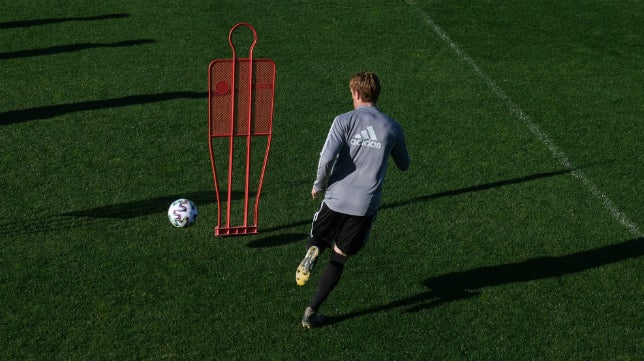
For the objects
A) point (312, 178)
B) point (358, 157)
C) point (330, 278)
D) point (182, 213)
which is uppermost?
point (358, 157)

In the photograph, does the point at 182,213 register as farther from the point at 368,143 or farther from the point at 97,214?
the point at 368,143

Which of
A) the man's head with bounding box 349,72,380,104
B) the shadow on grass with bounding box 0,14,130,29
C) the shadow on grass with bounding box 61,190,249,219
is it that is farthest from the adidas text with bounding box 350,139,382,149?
the shadow on grass with bounding box 0,14,130,29

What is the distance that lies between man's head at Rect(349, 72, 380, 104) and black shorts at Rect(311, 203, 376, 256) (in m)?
1.04

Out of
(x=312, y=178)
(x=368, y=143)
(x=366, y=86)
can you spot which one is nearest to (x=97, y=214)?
(x=312, y=178)

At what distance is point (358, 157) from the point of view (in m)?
7.30

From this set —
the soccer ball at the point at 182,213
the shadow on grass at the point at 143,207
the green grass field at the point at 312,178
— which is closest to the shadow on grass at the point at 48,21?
the green grass field at the point at 312,178

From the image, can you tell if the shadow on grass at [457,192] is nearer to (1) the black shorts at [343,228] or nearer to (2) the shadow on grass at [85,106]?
(1) the black shorts at [343,228]

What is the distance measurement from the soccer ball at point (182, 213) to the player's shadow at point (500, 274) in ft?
6.72

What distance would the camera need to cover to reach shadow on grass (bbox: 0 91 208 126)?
38.7 feet

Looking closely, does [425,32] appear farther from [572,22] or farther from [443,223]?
[443,223]

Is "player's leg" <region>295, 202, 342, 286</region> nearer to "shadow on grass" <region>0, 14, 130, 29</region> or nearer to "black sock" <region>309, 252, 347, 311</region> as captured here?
"black sock" <region>309, 252, 347, 311</region>

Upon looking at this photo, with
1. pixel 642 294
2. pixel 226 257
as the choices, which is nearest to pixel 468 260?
pixel 642 294

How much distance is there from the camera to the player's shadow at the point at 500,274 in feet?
27.2

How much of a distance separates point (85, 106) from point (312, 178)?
3719 mm
